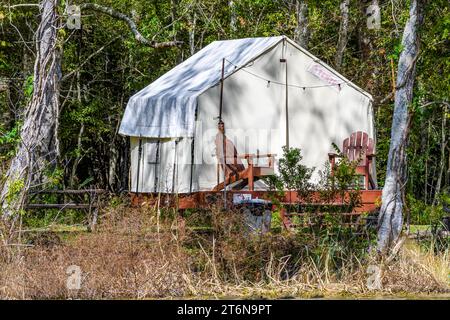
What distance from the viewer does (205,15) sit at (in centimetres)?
2458

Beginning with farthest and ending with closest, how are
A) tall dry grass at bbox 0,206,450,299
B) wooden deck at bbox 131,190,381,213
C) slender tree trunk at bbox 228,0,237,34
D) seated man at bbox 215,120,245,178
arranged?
slender tree trunk at bbox 228,0,237,34 → seated man at bbox 215,120,245,178 → wooden deck at bbox 131,190,381,213 → tall dry grass at bbox 0,206,450,299

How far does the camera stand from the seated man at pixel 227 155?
57.0ft

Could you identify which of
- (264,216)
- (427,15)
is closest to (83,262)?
(264,216)

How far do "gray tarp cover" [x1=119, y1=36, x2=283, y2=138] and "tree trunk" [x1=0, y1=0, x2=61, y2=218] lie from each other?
6142 mm

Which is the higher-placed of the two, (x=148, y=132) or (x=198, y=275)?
(x=148, y=132)

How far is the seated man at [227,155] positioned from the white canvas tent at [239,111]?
0.33 m

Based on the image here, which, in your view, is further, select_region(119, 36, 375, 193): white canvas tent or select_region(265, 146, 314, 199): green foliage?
select_region(119, 36, 375, 193): white canvas tent

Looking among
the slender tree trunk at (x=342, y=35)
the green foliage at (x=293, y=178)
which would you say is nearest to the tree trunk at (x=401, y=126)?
the green foliage at (x=293, y=178)

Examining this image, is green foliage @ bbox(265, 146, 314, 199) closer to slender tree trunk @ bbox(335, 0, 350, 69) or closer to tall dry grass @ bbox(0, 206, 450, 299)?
tall dry grass @ bbox(0, 206, 450, 299)

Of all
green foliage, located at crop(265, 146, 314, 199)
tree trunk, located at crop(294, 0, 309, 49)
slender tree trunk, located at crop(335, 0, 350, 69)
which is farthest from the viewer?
slender tree trunk, located at crop(335, 0, 350, 69)

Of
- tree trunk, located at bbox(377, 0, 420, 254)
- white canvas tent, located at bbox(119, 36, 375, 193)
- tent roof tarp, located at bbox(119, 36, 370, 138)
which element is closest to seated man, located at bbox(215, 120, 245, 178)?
white canvas tent, located at bbox(119, 36, 375, 193)

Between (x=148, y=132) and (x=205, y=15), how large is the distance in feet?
21.6

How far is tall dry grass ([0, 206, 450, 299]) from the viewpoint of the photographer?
9.52m

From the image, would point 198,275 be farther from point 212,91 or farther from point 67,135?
point 67,135
